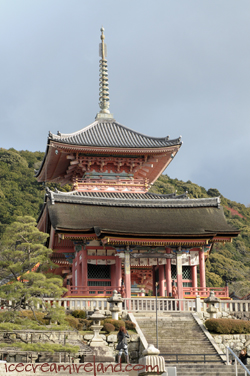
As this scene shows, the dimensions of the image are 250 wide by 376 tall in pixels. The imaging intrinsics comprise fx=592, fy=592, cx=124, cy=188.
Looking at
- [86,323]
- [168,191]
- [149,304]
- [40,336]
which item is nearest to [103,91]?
[149,304]

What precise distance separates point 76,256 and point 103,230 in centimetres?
534

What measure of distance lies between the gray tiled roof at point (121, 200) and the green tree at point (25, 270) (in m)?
7.30

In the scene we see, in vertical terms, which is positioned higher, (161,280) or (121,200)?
(121,200)

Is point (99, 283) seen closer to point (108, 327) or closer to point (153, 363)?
point (108, 327)

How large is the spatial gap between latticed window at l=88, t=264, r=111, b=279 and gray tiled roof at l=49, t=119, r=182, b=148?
864 centimetres

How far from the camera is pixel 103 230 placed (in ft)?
108

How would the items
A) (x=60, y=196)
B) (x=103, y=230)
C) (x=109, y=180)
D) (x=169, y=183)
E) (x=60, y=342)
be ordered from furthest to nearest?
1. (x=169, y=183)
2. (x=109, y=180)
3. (x=60, y=196)
4. (x=103, y=230)
5. (x=60, y=342)

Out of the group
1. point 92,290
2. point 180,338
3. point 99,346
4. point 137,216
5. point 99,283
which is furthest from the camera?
point 137,216

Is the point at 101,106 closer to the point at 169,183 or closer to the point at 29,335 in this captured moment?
the point at 29,335

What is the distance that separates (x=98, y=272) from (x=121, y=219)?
3510 millimetres

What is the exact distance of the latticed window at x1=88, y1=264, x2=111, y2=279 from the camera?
35.9 meters

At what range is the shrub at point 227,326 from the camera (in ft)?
94.0

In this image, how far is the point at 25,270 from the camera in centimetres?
2788

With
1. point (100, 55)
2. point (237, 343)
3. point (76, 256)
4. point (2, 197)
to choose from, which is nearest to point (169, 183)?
point (2, 197)
